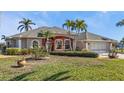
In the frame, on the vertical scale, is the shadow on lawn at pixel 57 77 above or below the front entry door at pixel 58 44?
below

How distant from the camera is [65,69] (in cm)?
1399

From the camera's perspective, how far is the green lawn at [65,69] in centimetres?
1384

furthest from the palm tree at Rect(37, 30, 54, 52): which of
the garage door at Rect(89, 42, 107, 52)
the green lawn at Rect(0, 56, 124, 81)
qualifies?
the garage door at Rect(89, 42, 107, 52)

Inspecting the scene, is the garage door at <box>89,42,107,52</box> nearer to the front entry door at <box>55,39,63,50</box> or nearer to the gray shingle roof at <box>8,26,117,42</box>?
the gray shingle roof at <box>8,26,117,42</box>

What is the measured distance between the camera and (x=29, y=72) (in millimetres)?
13977

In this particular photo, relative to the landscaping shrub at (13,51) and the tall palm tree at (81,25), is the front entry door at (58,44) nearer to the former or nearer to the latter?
the tall palm tree at (81,25)

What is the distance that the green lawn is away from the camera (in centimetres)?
1384

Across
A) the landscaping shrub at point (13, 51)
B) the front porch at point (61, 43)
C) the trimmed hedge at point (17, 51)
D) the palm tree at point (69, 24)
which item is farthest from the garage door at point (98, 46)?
the landscaping shrub at point (13, 51)

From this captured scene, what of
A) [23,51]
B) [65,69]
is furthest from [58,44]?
[23,51]

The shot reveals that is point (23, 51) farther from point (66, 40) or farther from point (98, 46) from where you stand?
point (98, 46)
